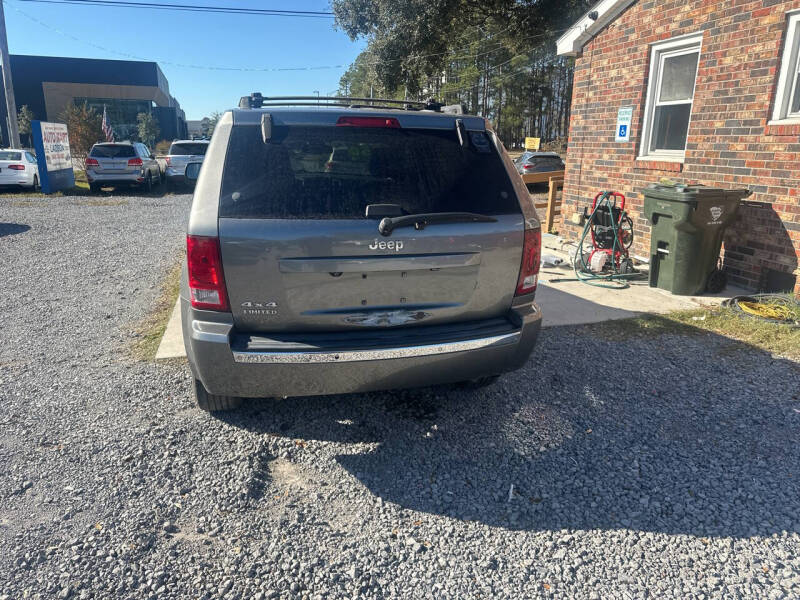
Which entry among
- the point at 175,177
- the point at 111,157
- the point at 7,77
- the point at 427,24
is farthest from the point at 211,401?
the point at 427,24

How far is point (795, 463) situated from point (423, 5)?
2648 cm

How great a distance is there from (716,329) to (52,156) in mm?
19478

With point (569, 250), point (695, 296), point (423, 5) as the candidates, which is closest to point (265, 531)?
point (695, 296)

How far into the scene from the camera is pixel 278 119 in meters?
3.00

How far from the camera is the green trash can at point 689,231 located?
6.15m

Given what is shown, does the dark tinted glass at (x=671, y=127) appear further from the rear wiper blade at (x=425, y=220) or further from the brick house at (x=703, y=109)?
the rear wiper blade at (x=425, y=220)

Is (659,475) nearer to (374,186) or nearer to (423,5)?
(374,186)

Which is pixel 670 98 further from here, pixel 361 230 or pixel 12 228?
pixel 12 228

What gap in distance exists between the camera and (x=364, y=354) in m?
2.89

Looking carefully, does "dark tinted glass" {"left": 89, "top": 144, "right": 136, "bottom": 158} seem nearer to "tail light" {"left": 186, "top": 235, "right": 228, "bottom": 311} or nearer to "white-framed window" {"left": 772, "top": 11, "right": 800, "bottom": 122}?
"white-framed window" {"left": 772, "top": 11, "right": 800, "bottom": 122}

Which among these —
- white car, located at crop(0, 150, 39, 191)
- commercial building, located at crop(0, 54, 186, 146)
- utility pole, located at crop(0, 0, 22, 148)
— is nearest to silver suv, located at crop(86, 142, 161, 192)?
white car, located at crop(0, 150, 39, 191)

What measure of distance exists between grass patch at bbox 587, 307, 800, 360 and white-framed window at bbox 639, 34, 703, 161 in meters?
2.70

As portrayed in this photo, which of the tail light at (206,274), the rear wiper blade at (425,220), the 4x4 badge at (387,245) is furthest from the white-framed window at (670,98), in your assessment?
the tail light at (206,274)

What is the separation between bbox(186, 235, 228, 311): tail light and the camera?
108 inches
